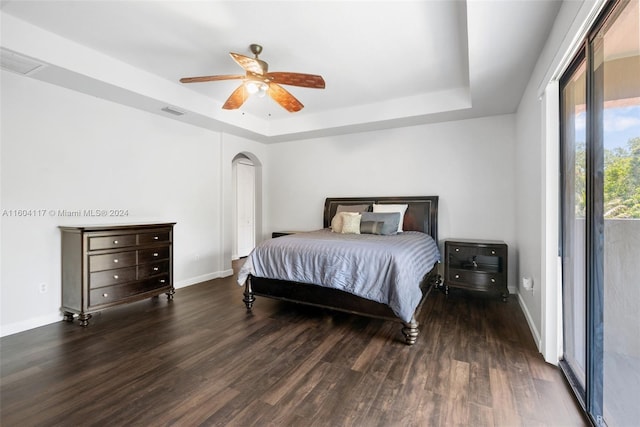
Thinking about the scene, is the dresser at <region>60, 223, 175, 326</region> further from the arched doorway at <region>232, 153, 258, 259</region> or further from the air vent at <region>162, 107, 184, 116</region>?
the arched doorway at <region>232, 153, 258, 259</region>

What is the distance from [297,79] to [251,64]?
1.39 ft

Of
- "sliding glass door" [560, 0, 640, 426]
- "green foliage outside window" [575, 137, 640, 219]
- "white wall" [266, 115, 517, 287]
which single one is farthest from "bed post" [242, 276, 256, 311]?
"green foliage outside window" [575, 137, 640, 219]

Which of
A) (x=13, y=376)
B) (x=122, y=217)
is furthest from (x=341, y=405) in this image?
(x=122, y=217)

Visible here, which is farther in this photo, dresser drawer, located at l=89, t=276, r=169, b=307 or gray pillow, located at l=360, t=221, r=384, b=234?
gray pillow, located at l=360, t=221, r=384, b=234

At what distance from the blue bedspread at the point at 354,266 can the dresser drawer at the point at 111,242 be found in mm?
1356

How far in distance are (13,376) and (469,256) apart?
15.6ft

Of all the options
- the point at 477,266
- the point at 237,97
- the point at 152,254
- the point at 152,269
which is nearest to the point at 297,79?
the point at 237,97

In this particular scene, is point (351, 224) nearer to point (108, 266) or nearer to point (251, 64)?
point (251, 64)

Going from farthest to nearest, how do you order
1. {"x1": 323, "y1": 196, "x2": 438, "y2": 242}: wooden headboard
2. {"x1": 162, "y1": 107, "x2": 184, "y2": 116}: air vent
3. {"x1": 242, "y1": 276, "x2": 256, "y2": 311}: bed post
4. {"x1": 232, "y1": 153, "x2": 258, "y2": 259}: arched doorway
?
{"x1": 232, "y1": 153, "x2": 258, "y2": 259}: arched doorway, {"x1": 323, "y1": 196, "x2": 438, "y2": 242}: wooden headboard, {"x1": 162, "y1": 107, "x2": 184, "y2": 116}: air vent, {"x1": 242, "y1": 276, "x2": 256, "y2": 311}: bed post

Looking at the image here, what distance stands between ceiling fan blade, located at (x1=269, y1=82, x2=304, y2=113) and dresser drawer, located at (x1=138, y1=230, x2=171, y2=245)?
87.0 inches

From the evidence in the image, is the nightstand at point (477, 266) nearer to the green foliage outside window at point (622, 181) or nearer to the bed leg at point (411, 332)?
the bed leg at point (411, 332)

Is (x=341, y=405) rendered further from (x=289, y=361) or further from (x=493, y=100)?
(x=493, y=100)

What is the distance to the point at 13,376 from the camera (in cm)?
207

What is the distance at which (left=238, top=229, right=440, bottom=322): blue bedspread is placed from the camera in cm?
258
